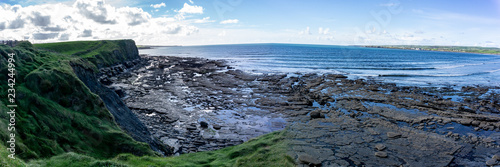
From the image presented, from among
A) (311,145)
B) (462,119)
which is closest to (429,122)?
(462,119)

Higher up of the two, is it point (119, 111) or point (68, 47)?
point (68, 47)

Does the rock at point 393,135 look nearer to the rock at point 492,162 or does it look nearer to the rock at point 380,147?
the rock at point 380,147

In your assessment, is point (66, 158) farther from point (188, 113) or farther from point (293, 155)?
point (188, 113)

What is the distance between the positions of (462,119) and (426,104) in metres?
6.75

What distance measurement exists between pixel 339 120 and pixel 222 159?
1654 centimetres

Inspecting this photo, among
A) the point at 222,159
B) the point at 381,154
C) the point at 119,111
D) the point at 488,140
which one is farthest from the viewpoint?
the point at 119,111

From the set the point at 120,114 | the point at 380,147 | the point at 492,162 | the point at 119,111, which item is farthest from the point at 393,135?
the point at 119,111

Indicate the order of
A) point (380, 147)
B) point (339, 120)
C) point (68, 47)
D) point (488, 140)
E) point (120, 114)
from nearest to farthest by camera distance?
point (380, 147)
point (488, 140)
point (120, 114)
point (339, 120)
point (68, 47)

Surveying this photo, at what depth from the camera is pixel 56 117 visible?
1469cm

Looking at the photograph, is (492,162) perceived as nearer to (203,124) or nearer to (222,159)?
(222,159)

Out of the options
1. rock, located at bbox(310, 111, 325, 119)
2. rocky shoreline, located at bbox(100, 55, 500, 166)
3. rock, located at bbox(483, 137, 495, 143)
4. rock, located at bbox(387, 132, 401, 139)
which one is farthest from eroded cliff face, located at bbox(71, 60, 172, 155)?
rock, located at bbox(483, 137, 495, 143)

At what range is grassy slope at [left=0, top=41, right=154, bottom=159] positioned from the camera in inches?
481

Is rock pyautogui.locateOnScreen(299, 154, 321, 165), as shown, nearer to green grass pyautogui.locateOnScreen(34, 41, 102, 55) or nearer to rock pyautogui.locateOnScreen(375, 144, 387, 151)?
rock pyautogui.locateOnScreen(375, 144, 387, 151)

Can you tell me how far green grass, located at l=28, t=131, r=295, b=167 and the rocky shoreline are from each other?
59.1 inches
